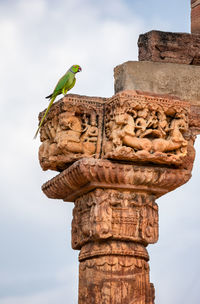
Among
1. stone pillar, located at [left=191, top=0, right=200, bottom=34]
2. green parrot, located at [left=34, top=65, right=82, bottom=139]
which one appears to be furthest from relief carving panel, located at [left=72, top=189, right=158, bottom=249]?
stone pillar, located at [left=191, top=0, right=200, bottom=34]

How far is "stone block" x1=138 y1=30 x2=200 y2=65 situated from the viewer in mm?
9547

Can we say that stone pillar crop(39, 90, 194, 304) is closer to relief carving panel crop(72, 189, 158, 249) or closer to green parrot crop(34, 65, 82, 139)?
relief carving panel crop(72, 189, 158, 249)

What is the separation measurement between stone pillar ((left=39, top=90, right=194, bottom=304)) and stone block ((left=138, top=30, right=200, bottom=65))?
0.83m

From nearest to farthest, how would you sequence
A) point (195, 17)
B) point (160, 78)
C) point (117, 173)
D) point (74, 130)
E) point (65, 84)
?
point (117, 173) < point (74, 130) < point (65, 84) < point (160, 78) < point (195, 17)

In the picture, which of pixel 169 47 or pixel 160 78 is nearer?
pixel 160 78

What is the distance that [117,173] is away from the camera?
8.49m

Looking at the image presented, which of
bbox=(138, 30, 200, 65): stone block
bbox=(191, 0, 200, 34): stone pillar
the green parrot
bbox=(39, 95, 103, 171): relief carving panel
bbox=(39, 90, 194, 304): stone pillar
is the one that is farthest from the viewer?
bbox=(191, 0, 200, 34): stone pillar

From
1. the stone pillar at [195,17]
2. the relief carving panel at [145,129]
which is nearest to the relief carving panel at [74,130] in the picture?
the relief carving panel at [145,129]

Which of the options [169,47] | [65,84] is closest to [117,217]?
[65,84]

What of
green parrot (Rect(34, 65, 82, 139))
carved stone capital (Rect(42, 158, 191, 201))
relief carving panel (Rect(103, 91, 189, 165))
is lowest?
carved stone capital (Rect(42, 158, 191, 201))

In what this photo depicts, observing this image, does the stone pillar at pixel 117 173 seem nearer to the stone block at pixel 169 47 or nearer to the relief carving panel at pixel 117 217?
the relief carving panel at pixel 117 217

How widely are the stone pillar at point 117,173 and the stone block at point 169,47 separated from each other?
0.83 meters

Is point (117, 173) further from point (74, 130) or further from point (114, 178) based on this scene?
point (74, 130)

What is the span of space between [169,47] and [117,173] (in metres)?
2.04
